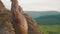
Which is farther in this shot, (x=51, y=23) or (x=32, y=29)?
(x=51, y=23)

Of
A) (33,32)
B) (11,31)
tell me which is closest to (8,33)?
(11,31)

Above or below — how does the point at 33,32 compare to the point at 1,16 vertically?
below

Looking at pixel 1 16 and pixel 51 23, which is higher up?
pixel 1 16

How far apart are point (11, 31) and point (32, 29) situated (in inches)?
26.9

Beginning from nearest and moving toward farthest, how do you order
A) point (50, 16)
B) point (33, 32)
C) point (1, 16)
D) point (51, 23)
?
point (1, 16)
point (33, 32)
point (50, 16)
point (51, 23)

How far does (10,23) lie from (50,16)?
657 cm

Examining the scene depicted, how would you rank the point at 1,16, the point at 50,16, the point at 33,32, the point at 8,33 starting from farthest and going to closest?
the point at 50,16 → the point at 33,32 → the point at 1,16 → the point at 8,33

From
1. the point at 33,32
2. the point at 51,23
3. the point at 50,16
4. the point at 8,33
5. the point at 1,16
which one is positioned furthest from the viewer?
the point at 51,23

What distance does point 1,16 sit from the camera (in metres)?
3.34

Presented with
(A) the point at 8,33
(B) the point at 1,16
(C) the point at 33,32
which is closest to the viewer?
(A) the point at 8,33

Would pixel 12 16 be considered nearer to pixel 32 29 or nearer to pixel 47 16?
pixel 32 29

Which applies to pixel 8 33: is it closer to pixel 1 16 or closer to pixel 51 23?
pixel 1 16

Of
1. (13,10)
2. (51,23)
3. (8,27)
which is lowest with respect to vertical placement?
(51,23)

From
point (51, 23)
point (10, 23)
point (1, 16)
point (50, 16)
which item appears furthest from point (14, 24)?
point (51, 23)
